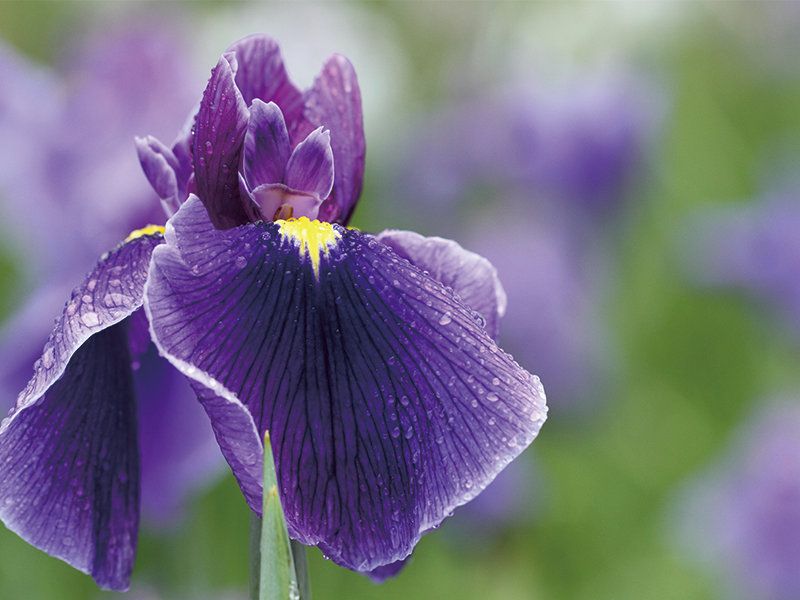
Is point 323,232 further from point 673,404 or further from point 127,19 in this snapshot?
point 127,19

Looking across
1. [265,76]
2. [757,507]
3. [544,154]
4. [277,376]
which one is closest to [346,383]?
[277,376]

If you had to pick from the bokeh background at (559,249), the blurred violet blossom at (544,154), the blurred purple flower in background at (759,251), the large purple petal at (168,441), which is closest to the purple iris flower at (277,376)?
the large purple petal at (168,441)

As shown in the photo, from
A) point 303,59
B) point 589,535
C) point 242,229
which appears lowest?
point 589,535

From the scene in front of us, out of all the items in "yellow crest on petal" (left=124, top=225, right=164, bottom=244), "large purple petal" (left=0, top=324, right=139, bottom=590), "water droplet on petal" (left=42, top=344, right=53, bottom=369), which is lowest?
"large purple petal" (left=0, top=324, right=139, bottom=590)

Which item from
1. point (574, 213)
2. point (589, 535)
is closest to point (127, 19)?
point (574, 213)

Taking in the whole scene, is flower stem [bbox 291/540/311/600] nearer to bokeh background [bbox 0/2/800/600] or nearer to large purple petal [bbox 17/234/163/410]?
large purple petal [bbox 17/234/163/410]

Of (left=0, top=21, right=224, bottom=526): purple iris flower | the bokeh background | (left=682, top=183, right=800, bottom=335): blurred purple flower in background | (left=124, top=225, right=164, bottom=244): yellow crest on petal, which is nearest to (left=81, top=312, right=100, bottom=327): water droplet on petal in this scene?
(left=124, top=225, right=164, bottom=244): yellow crest on petal
